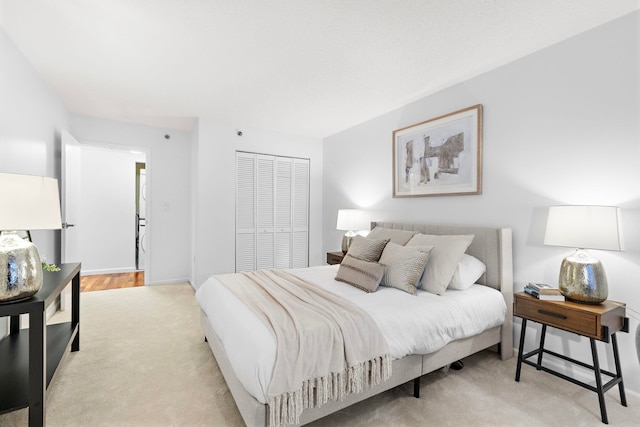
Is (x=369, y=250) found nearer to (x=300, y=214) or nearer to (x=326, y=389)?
(x=326, y=389)

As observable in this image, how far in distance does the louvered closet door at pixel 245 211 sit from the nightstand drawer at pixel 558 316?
3.44m

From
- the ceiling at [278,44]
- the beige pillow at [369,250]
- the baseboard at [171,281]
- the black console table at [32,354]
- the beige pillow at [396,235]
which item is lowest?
the baseboard at [171,281]

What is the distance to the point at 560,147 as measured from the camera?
7.39 ft

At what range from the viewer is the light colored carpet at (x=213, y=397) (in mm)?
1718

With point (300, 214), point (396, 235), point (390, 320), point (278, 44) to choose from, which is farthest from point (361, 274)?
point (300, 214)

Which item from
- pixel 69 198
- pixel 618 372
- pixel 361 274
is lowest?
Answer: pixel 618 372

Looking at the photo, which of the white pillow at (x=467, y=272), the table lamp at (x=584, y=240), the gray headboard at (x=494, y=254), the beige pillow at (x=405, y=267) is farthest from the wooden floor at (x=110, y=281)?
the table lamp at (x=584, y=240)

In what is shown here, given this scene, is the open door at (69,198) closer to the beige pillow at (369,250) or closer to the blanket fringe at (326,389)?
the beige pillow at (369,250)

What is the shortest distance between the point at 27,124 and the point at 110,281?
120 inches

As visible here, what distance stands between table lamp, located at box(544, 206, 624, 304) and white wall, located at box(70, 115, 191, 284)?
187 inches

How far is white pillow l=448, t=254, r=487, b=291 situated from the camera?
2.35m

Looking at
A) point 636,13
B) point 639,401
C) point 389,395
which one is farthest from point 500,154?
point 389,395

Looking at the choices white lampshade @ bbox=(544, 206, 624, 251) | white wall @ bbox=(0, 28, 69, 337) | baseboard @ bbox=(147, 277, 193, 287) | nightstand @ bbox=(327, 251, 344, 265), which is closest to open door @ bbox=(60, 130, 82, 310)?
white wall @ bbox=(0, 28, 69, 337)

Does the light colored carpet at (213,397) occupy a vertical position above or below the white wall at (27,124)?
below
